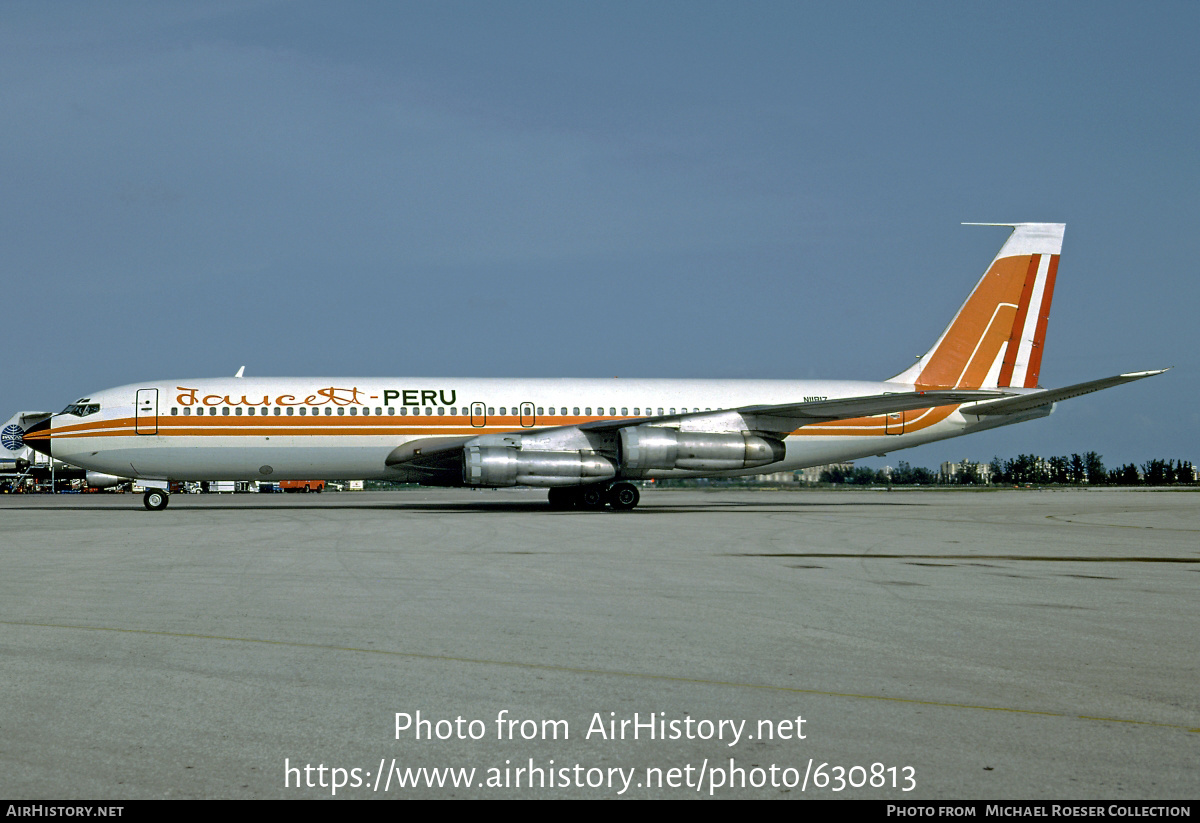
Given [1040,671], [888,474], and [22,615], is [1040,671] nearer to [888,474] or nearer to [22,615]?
[22,615]

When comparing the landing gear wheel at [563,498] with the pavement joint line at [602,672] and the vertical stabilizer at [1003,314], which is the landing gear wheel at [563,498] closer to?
the vertical stabilizer at [1003,314]

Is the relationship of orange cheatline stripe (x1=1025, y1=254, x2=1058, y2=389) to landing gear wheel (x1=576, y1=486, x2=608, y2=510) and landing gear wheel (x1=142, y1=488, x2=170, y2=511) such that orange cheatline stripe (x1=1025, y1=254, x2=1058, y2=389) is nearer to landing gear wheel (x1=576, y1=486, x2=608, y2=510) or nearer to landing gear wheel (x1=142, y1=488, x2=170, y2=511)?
landing gear wheel (x1=576, y1=486, x2=608, y2=510)

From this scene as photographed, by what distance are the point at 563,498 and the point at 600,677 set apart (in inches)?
982

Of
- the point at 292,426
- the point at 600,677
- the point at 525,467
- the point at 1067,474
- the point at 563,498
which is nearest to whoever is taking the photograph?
the point at 600,677

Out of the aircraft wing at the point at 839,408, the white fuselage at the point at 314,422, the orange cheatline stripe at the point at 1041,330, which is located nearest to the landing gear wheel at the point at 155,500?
the white fuselage at the point at 314,422

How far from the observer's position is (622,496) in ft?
100

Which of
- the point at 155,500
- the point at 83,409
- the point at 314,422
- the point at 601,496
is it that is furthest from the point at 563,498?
the point at 83,409

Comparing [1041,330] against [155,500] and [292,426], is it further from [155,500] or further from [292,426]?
[155,500]

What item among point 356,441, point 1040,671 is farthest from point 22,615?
point 356,441

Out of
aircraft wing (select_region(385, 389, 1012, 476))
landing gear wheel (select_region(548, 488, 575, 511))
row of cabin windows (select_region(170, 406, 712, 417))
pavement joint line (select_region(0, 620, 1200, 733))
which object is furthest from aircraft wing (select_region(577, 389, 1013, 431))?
pavement joint line (select_region(0, 620, 1200, 733))

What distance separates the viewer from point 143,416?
96.3ft

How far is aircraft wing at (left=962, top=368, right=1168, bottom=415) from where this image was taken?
90.2 ft

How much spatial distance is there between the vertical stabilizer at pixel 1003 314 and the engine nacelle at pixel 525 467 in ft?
47.2

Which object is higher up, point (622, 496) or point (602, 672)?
point (622, 496)
